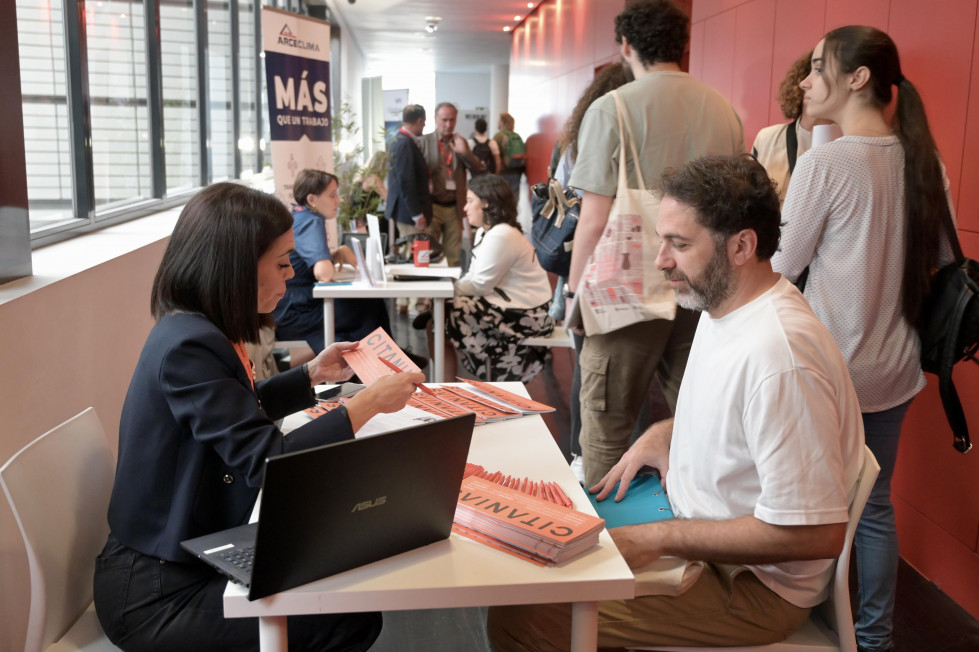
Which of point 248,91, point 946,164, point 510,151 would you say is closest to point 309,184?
point 946,164

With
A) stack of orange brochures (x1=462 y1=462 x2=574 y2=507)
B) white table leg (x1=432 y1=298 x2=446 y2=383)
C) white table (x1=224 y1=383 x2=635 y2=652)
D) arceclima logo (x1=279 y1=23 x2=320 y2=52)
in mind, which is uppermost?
arceclima logo (x1=279 y1=23 x2=320 y2=52)

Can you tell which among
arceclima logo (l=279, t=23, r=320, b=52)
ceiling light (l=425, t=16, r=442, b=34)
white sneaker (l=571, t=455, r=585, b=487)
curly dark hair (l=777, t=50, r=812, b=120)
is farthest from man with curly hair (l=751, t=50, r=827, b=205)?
ceiling light (l=425, t=16, r=442, b=34)

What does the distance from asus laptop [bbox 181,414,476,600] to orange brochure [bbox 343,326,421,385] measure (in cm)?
59

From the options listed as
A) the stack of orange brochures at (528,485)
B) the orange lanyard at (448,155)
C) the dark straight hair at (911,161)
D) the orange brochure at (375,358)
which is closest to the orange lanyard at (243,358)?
the orange brochure at (375,358)

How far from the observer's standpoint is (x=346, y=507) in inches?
49.1

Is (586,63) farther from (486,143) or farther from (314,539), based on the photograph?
(314,539)

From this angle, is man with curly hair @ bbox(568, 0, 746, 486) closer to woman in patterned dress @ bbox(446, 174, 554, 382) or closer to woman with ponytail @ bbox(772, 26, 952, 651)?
woman with ponytail @ bbox(772, 26, 952, 651)

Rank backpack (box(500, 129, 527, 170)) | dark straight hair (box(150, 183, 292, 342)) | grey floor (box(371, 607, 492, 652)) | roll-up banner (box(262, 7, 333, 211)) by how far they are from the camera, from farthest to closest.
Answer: backpack (box(500, 129, 527, 170)) < roll-up banner (box(262, 7, 333, 211)) < grey floor (box(371, 607, 492, 652)) < dark straight hair (box(150, 183, 292, 342))

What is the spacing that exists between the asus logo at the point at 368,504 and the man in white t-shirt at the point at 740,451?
476 mm

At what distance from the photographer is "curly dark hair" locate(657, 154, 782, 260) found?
5.49 ft

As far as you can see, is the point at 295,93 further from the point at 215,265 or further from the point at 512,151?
the point at 512,151

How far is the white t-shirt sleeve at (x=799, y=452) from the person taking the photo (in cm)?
147

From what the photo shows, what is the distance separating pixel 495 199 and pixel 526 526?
10.5ft

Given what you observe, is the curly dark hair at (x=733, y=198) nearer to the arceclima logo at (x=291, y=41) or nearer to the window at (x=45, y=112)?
the window at (x=45, y=112)
